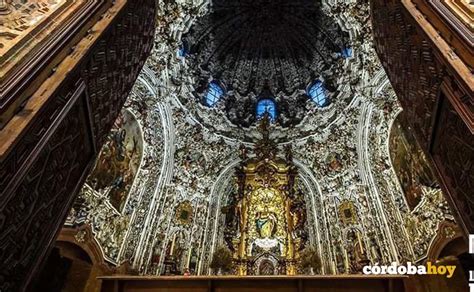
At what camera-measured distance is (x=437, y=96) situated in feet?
12.0

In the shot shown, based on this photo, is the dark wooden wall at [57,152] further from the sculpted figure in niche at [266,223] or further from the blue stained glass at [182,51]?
the sculpted figure in niche at [266,223]

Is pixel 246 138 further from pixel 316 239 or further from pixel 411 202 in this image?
pixel 411 202

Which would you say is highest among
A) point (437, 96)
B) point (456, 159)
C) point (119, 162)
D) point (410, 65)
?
point (119, 162)

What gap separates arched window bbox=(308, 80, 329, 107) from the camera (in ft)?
49.0

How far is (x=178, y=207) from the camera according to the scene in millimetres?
12945

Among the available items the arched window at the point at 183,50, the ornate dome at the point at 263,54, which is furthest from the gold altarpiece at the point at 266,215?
the arched window at the point at 183,50

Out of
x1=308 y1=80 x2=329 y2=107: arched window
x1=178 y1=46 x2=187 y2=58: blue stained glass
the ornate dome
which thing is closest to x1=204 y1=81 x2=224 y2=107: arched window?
the ornate dome

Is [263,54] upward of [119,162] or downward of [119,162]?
upward

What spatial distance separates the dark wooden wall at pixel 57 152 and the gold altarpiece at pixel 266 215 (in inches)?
353

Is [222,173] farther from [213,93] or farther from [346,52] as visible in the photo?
[346,52]

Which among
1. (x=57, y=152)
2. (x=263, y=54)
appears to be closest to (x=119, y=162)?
(x=57, y=152)

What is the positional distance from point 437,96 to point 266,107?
13.6 m

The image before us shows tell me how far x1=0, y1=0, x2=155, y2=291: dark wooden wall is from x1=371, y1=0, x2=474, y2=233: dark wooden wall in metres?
3.82

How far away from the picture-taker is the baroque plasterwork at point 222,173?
10.4 meters
